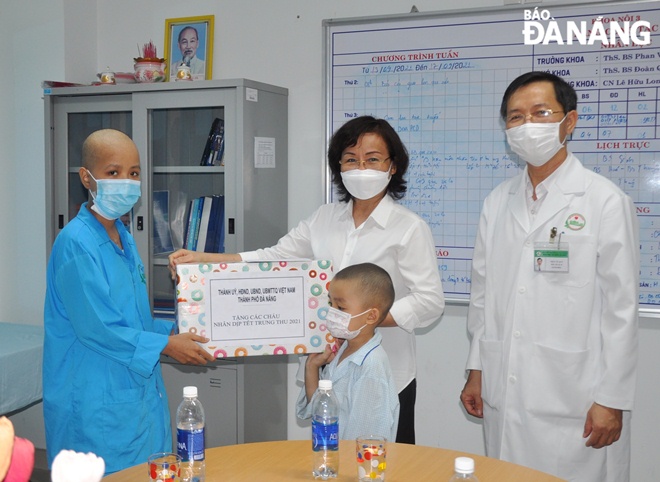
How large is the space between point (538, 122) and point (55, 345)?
1.69 metres

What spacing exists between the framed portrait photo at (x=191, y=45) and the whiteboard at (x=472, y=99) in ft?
2.25

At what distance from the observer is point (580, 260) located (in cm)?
217

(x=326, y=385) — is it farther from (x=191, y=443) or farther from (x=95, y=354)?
(x=95, y=354)

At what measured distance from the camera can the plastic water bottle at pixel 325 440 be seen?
169 cm

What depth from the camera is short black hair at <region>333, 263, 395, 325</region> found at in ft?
7.11

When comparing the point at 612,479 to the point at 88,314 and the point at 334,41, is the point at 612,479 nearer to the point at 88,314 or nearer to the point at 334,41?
the point at 88,314

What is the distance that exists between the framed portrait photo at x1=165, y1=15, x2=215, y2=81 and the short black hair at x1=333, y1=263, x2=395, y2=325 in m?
1.96

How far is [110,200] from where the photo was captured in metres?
2.24

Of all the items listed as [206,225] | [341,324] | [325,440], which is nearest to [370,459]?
[325,440]

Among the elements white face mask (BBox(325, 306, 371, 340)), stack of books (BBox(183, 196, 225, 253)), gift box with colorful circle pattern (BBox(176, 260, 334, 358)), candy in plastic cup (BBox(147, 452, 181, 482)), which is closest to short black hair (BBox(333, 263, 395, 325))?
white face mask (BBox(325, 306, 371, 340))

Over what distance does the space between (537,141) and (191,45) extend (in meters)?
2.21

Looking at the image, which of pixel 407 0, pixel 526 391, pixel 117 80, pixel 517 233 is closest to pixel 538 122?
pixel 517 233

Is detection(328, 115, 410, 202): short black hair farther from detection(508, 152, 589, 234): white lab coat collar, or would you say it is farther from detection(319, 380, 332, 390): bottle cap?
detection(319, 380, 332, 390): bottle cap

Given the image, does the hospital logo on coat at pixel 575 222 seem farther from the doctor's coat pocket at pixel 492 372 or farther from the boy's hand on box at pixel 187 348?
the boy's hand on box at pixel 187 348
